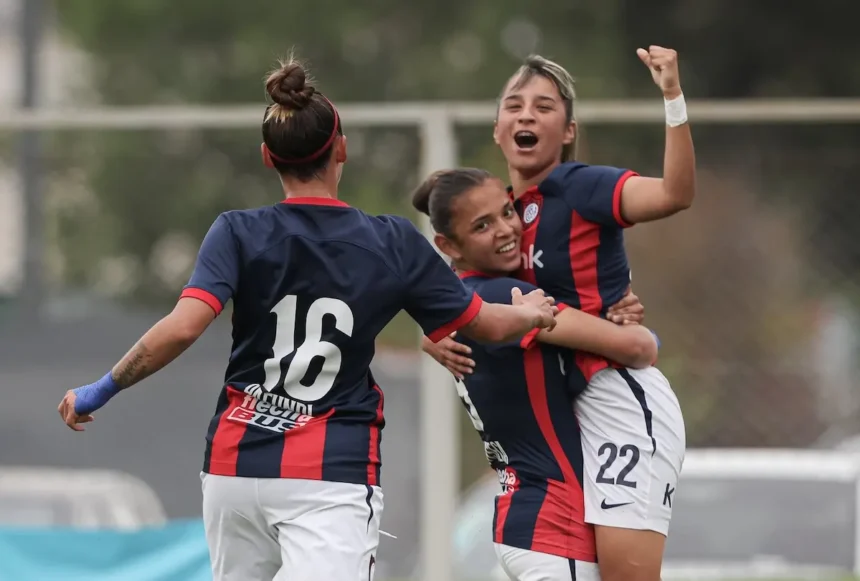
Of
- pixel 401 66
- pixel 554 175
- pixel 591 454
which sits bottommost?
pixel 591 454

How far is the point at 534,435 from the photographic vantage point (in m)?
3.91

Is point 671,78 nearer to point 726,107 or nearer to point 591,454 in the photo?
point 591,454

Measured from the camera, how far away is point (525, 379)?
3.89 m

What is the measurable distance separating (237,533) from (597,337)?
1109 millimetres

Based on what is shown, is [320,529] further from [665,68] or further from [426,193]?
[665,68]

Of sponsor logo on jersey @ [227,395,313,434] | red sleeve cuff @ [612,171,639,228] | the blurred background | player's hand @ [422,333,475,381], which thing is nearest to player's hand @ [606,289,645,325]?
red sleeve cuff @ [612,171,639,228]

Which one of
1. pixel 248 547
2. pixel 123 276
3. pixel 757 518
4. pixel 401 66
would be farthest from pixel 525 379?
pixel 401 66

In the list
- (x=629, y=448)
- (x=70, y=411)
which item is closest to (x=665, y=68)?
(x=629, y=448)

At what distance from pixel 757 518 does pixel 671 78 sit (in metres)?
3.56

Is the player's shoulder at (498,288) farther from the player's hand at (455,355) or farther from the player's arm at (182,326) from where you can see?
the player's arm at (182,326)

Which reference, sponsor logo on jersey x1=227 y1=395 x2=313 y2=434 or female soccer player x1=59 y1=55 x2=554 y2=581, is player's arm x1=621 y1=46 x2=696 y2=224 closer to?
female soccer player x1=59 y1=55 x2=554 y2=581

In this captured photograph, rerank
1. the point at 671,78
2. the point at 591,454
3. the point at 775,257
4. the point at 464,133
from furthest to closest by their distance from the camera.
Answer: the point at 464,133 < the point at 775,257 < the point at 591,454 < the point at 671,78

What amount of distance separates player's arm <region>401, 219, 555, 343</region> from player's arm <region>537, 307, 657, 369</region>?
142 mm

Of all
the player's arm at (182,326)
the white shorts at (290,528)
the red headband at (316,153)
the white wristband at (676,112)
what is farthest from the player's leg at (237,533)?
the white wristband at (676,112)
